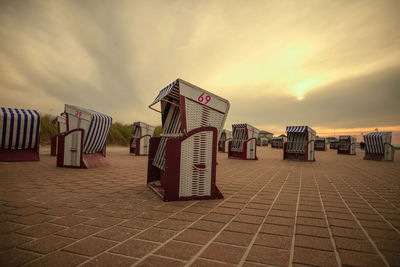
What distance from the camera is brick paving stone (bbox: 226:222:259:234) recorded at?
93.2 inches

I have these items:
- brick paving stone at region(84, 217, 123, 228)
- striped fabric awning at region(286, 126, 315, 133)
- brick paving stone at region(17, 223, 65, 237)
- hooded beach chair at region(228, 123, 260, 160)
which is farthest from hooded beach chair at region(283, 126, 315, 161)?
brick paving stone at region(17, 223, 65, 237)

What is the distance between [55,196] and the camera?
3527 mm

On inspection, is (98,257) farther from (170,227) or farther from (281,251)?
(281,251)

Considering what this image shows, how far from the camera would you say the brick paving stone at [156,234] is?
2.12 meters

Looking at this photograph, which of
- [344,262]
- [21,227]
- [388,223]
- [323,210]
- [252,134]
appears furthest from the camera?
[252,134]

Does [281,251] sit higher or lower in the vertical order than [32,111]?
lower

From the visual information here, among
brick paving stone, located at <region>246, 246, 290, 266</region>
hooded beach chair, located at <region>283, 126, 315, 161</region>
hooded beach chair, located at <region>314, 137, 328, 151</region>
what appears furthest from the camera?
hooded beach chair, located at <region>314, 137, 328, 151</region>

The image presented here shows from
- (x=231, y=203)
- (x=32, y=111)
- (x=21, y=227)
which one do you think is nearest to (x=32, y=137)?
(x=32, y=111)

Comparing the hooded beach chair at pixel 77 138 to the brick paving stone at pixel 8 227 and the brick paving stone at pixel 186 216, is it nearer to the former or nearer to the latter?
the brick paving stone at pixel 8 227

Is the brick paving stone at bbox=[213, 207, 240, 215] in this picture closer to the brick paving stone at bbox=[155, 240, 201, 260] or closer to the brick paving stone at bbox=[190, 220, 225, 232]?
the brick paving stone at bbox=[190, 220, 225, 232]

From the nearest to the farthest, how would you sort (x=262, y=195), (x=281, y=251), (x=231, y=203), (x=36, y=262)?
1. (x=36, y=262)
2. (x=281, y=251)
3. (x=231, y=203)
4. (x=262, y=195)

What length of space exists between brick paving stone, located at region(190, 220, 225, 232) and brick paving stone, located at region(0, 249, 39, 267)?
1440 mm

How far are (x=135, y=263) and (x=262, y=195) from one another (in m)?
2.85

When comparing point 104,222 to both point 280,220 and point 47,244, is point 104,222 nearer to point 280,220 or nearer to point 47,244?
point 47,244
